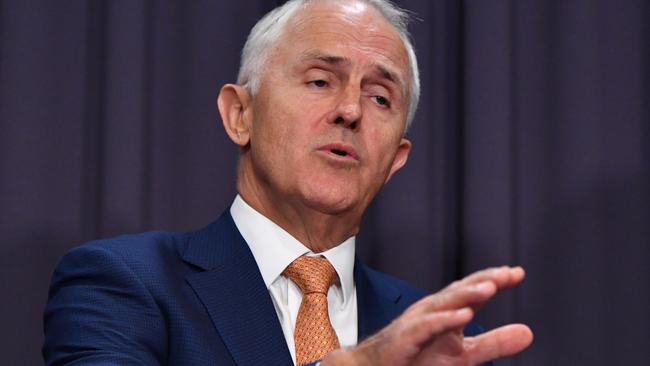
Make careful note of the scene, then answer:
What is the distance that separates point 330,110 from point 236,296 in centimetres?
38

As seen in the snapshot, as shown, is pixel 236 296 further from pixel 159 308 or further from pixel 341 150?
pixel 341 150

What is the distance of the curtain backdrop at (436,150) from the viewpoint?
73.8 inches

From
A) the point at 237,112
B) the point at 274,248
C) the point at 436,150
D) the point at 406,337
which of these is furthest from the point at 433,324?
the point at 436,150

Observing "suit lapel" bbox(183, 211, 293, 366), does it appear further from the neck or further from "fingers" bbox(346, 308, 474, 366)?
"fingers" bbox(346, 308, 474, 366)

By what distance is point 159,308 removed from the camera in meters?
1.32

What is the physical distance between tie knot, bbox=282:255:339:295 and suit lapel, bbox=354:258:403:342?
9 centimetres

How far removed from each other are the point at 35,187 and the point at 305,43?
2.32 ft

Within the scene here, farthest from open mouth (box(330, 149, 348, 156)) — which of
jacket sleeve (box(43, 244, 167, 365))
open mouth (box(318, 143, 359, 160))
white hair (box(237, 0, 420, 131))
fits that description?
jacket sleeve (box(43, 244, 167, 365))

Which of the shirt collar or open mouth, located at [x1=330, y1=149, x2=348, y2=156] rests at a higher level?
open mouth, located at [x1=330, y1=149, x2=348, y2=156]

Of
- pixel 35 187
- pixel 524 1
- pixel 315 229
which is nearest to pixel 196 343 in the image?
pixel 315 229

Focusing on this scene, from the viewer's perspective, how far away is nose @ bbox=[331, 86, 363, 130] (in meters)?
1.53

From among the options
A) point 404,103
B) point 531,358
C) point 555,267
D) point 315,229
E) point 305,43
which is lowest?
point 531,358

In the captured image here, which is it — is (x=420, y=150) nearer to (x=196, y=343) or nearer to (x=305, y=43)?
(x=305, y=43)

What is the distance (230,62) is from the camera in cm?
198
